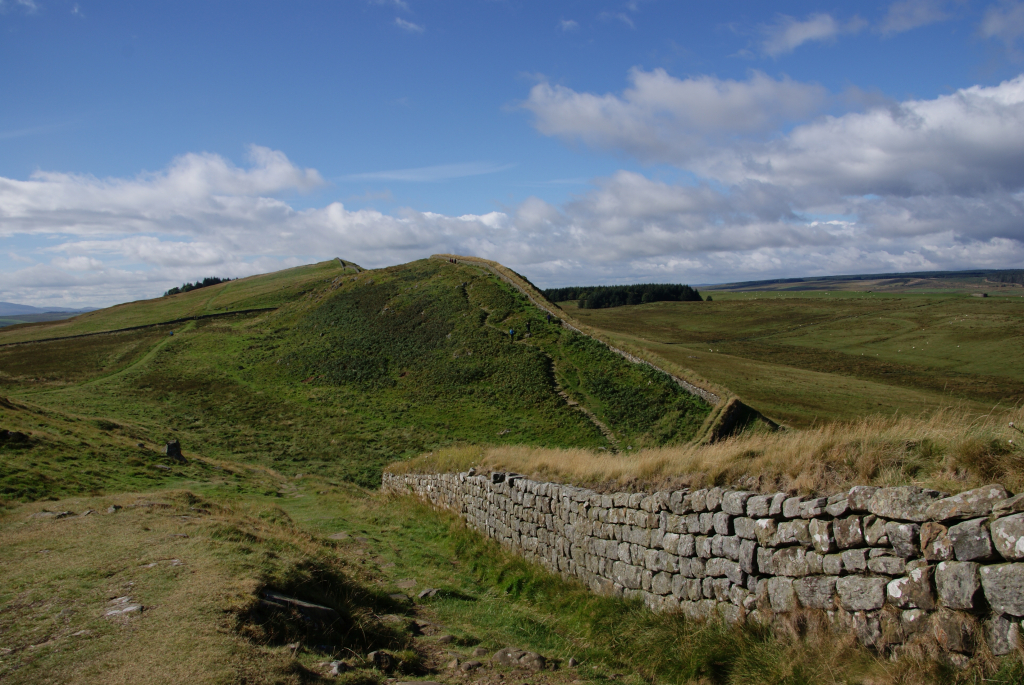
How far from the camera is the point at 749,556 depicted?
22.9 ft

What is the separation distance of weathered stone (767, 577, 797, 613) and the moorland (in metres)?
0.38

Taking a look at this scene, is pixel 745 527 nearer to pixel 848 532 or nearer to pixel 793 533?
pixel 793 533

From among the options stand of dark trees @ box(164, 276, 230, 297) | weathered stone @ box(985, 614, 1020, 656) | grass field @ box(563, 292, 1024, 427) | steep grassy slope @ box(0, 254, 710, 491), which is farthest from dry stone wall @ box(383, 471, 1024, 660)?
stand of dark trees @ box(164, 276, 230, 297)

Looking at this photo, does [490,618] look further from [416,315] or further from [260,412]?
[416,315]

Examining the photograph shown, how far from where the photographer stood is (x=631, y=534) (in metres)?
9.15

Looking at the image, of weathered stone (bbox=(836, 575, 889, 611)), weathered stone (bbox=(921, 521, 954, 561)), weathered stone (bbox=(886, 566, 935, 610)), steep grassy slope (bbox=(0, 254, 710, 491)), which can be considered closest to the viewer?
weathered stone (bbox=(921, 521, 954, 561))

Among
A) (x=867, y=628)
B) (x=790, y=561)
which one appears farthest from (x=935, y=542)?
(x=790, y=561)

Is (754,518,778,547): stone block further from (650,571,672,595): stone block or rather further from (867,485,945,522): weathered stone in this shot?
(650,571,672,595): stone block

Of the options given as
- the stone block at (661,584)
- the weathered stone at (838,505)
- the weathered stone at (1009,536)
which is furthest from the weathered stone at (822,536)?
the stone block at (661,584)

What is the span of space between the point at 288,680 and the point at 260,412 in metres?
34.0

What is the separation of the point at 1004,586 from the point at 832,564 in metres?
1.55

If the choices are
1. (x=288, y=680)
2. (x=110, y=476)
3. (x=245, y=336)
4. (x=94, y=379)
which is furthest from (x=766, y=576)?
(x=245, y=336)

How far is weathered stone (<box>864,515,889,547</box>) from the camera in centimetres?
561

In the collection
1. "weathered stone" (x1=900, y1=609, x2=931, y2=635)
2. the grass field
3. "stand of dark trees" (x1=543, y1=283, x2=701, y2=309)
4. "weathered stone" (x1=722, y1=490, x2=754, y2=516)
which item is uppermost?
"stand of dark trees" (x1=543, y1=283, x2=701, y2=309)
